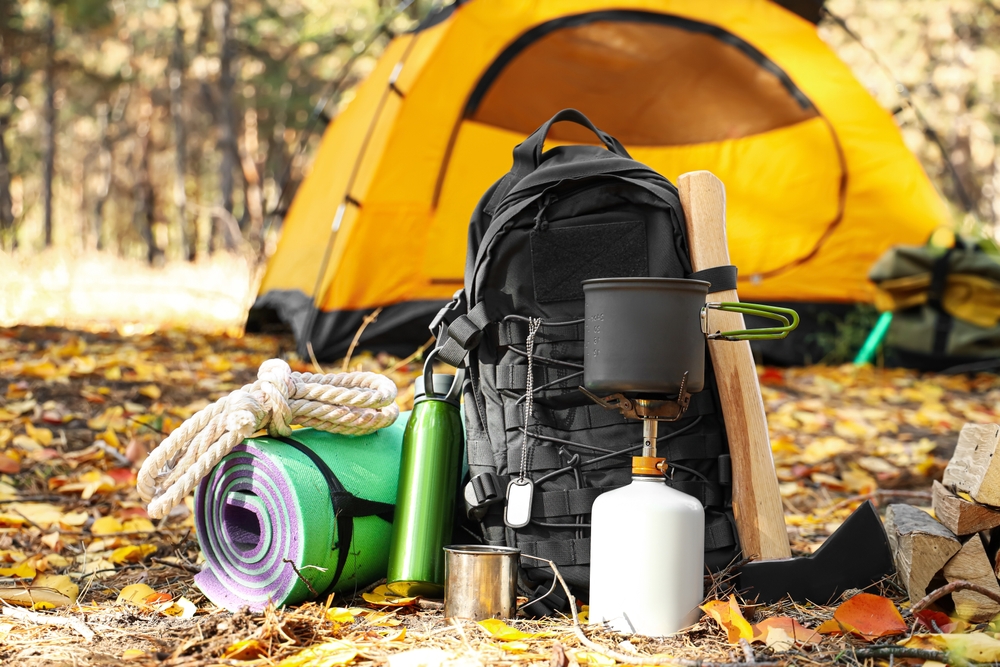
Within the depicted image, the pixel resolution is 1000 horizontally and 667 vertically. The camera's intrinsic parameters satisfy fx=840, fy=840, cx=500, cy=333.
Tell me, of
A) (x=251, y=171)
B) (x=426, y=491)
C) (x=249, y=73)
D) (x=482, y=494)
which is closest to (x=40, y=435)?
(x=426, y=491)

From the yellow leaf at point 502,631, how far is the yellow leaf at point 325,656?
25cm

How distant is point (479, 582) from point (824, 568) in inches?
26.8

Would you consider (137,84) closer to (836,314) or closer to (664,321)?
(836,314)

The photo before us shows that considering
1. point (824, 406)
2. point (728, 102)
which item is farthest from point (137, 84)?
point (824, 406)

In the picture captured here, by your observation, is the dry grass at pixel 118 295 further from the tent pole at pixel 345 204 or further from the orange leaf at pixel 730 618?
the orange leaf at pixel 730 618

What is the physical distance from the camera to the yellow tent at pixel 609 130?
14.1 feet

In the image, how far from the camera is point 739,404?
173 centimetres

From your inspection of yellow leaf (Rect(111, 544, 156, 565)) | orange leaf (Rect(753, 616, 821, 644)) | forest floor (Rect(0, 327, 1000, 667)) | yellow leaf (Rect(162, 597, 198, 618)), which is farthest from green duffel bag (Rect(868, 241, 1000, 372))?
yellow leaf (Rect(162, 597, 198, 618))

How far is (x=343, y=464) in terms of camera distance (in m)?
1.77

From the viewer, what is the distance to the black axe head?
64.7 inches

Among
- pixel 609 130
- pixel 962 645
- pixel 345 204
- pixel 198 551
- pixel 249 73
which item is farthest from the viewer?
pixel 249 73

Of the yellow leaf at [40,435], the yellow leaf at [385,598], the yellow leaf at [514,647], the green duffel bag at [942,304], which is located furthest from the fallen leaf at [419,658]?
the green duffel bag at [942,304]

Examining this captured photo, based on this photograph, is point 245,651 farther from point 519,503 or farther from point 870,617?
point 870,617

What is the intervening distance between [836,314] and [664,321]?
380 centimetres
